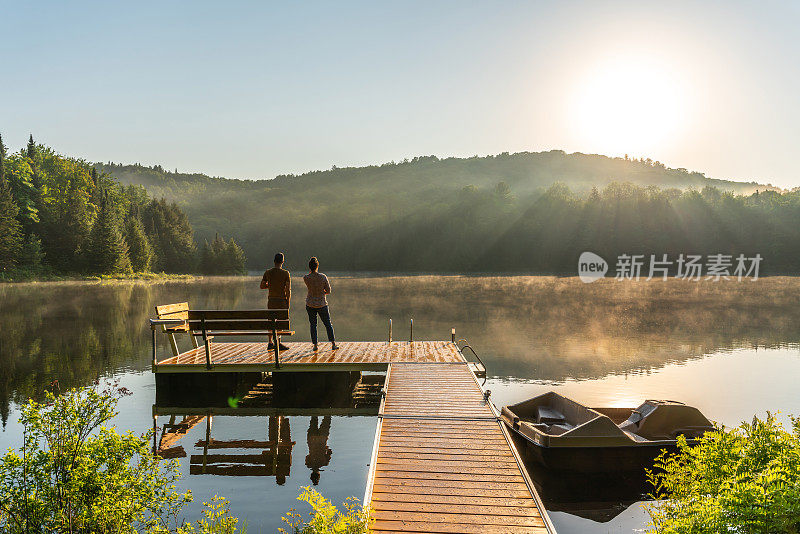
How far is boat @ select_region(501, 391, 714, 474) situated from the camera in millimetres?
9641

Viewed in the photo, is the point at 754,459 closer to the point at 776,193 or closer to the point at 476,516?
the point at 476,516

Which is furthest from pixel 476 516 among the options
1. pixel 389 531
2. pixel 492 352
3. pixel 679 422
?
pixel 492 352

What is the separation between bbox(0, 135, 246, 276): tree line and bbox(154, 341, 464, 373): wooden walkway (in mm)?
69651

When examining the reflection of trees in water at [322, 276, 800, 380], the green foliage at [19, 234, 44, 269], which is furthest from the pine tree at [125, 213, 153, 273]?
the reflection of trees in water at [322, 276, 800, 380]

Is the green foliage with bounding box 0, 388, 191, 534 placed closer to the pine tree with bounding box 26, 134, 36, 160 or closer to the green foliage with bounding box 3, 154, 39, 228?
the green foliage with bounding box 3, 154, 39, 228

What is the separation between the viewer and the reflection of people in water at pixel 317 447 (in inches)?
408

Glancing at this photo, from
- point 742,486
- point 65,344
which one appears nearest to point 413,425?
point 742,486

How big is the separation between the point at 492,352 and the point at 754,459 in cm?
1861

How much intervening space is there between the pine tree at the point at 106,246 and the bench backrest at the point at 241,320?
242 feet

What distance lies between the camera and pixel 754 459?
205 inches

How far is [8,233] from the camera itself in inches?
2761

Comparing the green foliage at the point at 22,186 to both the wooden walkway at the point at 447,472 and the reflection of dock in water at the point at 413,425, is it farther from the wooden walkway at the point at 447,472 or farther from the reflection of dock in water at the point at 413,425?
the wooden walkway at the point at 447,472

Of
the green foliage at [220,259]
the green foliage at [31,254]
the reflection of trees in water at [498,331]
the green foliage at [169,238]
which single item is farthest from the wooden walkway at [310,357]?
the green foliage at [220,259]

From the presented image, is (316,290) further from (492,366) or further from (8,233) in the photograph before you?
(8,233)
